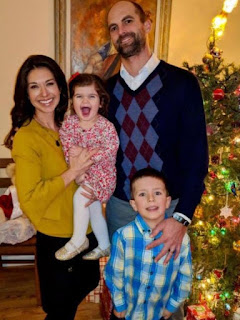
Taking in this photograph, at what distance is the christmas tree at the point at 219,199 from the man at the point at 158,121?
2.63 ft

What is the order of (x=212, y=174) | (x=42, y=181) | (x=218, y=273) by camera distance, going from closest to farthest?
(x=42, y=181) < (x=212, y=174) < (x=218, y=273)

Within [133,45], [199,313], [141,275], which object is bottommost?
[199,313]

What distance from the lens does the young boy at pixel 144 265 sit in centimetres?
155

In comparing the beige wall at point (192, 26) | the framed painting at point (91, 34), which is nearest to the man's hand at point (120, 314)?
the framed painting at point (91, 34)

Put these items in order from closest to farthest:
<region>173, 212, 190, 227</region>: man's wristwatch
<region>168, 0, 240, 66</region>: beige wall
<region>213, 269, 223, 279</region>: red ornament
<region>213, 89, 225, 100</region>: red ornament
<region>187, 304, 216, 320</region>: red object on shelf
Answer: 1. <region>173, 212, 190, 227</region>: man's wristwatch
2. <region>213, 89, 225, 100</region>: red ornament
3. <region>187, 304, 216, 320</region>: red object on shelf
4. <region>213, 269, 223, 279</region>: red ornament
5. <region>168, 0, 240, 66</region>: beige wall

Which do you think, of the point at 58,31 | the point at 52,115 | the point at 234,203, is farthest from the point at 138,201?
the point at 58,31

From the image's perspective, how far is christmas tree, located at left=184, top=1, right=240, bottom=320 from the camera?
7.86 feet

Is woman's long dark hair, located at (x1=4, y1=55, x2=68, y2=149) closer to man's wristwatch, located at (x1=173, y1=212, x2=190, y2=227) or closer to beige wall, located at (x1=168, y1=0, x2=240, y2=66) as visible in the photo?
man's wristwatch, located at (x1=173, y1=212, x2=190, y2=227)

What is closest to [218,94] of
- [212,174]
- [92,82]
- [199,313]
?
[212,174]

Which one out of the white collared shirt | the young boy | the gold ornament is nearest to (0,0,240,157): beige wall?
the white collared shirt

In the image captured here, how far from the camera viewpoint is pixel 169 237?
5.12 ft

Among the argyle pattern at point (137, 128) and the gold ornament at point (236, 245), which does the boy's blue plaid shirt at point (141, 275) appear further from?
the gold ornament at point (236, 245)

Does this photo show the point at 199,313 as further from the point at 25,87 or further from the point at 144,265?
the point at 25,87

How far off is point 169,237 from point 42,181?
27.5 inches
